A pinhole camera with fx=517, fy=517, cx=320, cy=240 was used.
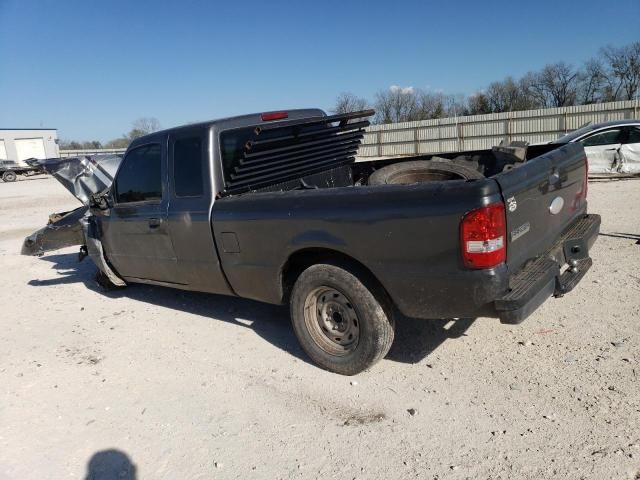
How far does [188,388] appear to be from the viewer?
4.02 metres

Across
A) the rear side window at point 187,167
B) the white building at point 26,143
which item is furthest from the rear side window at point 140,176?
the white building at point 26,143

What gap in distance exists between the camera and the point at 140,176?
5285 millimetres

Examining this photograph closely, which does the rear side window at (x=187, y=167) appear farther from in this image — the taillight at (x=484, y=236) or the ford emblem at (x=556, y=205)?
the ford emblem at (x=556, y=205)

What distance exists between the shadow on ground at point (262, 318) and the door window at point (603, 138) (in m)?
10.1

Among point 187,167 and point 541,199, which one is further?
point 187,167

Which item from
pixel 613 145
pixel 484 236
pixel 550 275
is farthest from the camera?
pixel 613 145

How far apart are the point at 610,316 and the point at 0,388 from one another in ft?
17.0

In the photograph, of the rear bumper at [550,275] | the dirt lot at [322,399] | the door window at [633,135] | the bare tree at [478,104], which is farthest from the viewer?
the bare tree at [478,104]

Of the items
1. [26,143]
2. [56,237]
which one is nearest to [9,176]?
[26,143]

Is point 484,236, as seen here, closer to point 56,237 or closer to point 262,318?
point 262,318

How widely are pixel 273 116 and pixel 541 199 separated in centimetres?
259

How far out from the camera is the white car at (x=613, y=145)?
12445 millimetres

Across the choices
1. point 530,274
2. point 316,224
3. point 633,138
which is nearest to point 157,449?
point 316,224

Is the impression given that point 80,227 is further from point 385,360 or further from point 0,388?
point 385,360
